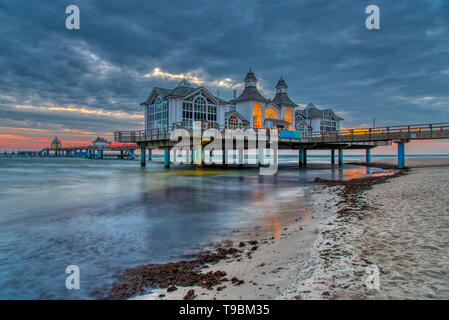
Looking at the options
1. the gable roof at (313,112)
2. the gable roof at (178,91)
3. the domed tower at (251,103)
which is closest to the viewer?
the gable roof at (178,91)

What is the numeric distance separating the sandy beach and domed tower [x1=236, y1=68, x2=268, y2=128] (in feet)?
133

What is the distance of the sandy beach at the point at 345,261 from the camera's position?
Answer: 327 cm

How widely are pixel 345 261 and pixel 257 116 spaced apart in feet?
147

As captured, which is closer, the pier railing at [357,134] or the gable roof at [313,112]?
the pier railing at [357,134]

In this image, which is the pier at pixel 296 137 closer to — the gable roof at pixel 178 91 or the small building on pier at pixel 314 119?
the gable roof at pixel 178 91

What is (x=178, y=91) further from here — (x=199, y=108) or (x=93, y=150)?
(x=93, y=150)

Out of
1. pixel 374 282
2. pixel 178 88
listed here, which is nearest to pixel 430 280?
pixel 374 282

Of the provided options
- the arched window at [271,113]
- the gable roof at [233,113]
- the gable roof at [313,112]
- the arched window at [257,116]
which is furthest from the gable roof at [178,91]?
the gable roof at [313,112]

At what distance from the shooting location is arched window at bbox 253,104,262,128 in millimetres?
47188

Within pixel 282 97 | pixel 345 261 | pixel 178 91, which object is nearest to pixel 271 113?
pixel 282 97

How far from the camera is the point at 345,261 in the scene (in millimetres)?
4180

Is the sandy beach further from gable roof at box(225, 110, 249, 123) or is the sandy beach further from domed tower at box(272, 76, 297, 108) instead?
domed tower at box(272, 76, 297, 108)
